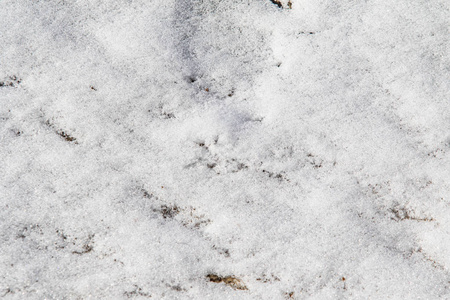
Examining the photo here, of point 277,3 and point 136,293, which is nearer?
point 136,293

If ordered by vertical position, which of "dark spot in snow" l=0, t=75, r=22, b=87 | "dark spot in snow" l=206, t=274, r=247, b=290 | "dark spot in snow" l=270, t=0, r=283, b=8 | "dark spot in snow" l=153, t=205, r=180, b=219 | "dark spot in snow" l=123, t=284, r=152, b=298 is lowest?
"dark spot in snow" l=123, t=284, r=152, b=298

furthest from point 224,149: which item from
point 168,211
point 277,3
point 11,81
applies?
point 11,81

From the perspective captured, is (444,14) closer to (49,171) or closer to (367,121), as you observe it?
(367,121)

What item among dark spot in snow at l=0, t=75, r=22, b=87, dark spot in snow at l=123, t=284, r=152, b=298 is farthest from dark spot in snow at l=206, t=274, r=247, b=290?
dark spot in snow at l=0, t=75, r=22, b=87

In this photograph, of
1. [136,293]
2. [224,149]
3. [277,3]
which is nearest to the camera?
[136,293]

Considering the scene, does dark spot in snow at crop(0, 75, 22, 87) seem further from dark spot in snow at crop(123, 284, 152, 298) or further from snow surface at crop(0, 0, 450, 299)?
dark spot in snow at crop(123, 284, 152, 298)

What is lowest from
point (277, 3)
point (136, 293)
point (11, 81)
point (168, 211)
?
point (136, 293)

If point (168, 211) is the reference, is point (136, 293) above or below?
below

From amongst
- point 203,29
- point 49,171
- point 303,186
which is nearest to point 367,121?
point 303,186

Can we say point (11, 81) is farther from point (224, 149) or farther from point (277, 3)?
point (277, 3)
